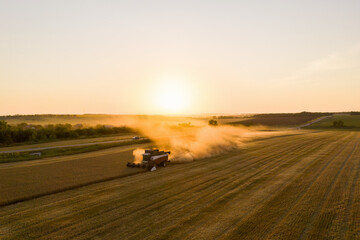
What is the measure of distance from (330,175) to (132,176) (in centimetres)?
1638

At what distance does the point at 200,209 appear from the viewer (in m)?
11.1

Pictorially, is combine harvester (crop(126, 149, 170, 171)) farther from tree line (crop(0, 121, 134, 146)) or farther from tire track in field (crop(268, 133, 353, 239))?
tree line (crop(0, 121, 134, 146))

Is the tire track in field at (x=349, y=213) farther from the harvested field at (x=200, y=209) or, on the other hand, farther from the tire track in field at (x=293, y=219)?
the tire track in field at (x=293, y=219)

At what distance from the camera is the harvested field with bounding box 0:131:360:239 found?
8.92 m

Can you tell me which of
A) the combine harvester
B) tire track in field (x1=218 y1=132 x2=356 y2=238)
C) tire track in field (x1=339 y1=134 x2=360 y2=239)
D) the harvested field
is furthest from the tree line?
tire track in field (x1=339 y1=134 x2=360 y2=239)

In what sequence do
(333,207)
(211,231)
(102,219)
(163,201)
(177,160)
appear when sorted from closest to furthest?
(211,231) → (102,219) → (333,207) → (163,201) → (177,160)

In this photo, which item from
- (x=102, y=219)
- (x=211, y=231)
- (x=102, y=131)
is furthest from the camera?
(x=102, y=131)

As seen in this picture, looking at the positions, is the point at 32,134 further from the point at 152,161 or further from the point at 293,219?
the point at 293,219

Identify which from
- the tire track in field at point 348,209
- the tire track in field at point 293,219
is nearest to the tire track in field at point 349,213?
the tire track in field at point 348,209

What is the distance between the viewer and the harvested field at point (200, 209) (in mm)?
8922

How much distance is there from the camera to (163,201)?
12164 millimetres

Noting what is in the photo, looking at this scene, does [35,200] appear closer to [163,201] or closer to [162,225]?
[163,201]

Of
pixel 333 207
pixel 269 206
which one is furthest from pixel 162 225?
→ pixel 333 207

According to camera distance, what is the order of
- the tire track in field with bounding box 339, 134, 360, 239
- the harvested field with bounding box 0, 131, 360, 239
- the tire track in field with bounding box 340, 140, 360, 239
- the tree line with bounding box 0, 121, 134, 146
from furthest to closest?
the tree line with bounding box 0, 121, 134, 146 → the harvested field with bounding box 0, 131, 360, 239 → the tire track in field with bounding box 339, 134, 360, 239 → the tire track in field with bounding box 340, 140, 360, 239
